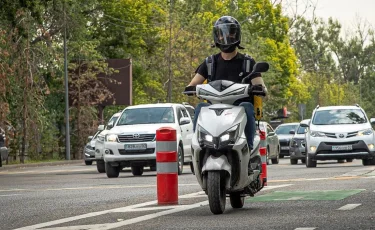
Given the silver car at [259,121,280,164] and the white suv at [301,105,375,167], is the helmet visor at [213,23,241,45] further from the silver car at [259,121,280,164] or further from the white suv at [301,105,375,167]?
the silver car at [259,121,280,164]

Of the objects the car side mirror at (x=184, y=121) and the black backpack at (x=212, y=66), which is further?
the car side mirror at (x=184, y=121)

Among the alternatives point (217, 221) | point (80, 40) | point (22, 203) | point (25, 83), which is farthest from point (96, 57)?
point (217, 221)

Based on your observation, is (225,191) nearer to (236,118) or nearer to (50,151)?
(236,118)

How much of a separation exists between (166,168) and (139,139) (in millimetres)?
13583

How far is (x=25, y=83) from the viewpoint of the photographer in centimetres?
5322

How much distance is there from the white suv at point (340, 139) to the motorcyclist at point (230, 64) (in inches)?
684

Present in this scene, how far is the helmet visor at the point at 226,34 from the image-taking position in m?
13.5

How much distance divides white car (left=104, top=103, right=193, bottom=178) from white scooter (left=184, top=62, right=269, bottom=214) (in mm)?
14149

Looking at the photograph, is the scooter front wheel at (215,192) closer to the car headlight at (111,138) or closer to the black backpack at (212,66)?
the black backpack at (212,66)

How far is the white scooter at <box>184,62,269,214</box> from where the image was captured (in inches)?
499

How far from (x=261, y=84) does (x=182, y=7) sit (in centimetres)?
6744

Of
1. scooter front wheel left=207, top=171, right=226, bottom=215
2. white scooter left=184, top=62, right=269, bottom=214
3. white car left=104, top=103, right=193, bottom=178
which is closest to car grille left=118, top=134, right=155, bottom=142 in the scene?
white car left=104, top=103, right=193, bottom=178

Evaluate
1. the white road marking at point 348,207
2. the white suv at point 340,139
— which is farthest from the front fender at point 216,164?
the white suv at point 340,139

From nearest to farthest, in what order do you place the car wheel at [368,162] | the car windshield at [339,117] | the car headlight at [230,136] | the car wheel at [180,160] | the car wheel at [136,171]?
the car headlight at [230,136] < the car wheel at [180,160] < the car wheel at [136,171] < the car wheel at [368,162] < the car windshield at [339,117]
